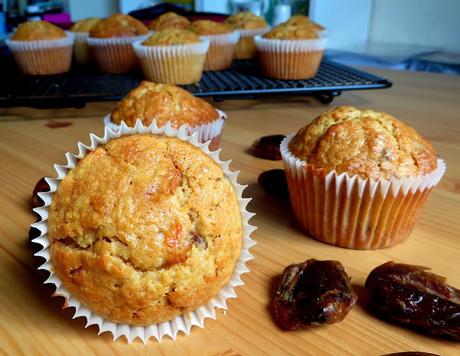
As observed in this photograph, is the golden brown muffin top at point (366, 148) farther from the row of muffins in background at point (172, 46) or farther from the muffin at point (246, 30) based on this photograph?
the muffin at point (246, 30)

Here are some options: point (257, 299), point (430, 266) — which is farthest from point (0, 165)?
point (430, 266)

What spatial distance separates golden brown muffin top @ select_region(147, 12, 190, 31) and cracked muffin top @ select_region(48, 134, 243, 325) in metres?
2.33

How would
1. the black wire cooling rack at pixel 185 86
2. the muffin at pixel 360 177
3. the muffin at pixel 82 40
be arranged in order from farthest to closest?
1. the muffin at pixel 82 40
2. the black wire cooling rack at pixel 185 86
3. the muffin at pixel 360 177

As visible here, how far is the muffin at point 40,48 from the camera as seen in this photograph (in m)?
2.62

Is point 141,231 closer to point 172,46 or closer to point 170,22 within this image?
point 172,46

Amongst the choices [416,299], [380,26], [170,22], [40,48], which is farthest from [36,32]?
[380,26]

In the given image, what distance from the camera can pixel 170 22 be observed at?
3.09m

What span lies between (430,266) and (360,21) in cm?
371

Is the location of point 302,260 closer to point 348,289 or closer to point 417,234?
point 348,289

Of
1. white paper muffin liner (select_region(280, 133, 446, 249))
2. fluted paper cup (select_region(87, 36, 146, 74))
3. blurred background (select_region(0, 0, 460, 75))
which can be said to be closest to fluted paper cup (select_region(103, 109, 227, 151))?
white paper muffin liner (select_region(280, 133, 446, 249))

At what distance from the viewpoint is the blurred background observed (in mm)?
3502

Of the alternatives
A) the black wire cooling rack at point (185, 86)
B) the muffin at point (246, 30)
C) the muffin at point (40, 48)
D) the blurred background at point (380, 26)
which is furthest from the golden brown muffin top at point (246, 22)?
the muffin at point (40, 48)

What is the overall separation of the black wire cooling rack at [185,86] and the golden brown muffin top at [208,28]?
245 millimetres

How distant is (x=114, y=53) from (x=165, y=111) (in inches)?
53.0
